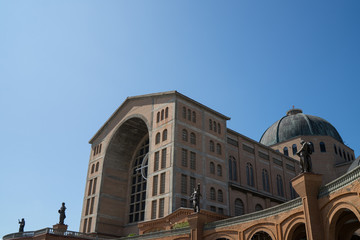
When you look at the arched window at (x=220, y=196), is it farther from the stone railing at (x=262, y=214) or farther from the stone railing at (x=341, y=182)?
the stone railing at (x=341, y=182)

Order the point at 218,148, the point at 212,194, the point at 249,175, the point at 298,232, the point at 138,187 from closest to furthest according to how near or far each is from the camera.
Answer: the point at 298,232, the point at 212,194, the point at 218,148, the point at 249,175, the point at 138,187

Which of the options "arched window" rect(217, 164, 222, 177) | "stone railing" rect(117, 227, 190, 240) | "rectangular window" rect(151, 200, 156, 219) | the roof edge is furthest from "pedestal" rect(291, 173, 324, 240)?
the roof edge

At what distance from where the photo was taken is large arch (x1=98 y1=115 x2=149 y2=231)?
48156 millimetres

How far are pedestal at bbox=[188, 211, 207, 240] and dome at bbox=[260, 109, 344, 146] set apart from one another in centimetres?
4516

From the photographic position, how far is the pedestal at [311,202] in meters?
17.7

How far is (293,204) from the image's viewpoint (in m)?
20.2

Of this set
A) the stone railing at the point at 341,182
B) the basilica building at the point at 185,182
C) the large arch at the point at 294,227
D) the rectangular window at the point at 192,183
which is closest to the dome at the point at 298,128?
the basilica building at the point at 185,182

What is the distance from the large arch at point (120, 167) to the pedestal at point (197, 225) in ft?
72.7

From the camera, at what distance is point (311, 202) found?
1827 centimetres

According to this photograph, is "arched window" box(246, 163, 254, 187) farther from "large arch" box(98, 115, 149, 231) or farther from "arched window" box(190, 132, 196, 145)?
"large arch" box(98, 115, 149, 231)

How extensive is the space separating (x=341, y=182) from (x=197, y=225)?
41.6 feet

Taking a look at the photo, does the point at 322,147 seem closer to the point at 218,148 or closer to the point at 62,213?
the point at 218,148

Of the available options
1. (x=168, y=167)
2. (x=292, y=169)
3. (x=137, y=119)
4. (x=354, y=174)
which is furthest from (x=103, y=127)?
(x=354, y=174)

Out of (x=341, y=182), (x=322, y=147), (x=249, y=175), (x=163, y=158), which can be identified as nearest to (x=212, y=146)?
(x=163, y=158)
